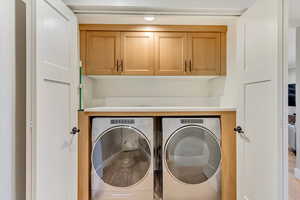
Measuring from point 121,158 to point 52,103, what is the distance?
2.83 ft

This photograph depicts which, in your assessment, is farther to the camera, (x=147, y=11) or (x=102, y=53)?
(x=102, y=53)

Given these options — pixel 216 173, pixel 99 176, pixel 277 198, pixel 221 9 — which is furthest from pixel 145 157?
pixel 221 9

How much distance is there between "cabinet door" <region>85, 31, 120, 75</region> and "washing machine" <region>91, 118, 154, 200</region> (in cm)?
63

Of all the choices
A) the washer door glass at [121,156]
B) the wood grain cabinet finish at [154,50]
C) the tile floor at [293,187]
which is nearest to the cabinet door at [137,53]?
the wood grain cabinet finish at [154,50]

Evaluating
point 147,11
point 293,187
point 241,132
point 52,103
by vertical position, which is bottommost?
point 293,187

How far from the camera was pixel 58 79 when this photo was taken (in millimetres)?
1447

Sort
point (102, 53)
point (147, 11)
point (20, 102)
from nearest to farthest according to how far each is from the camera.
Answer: point (20, 102) → point (147, 11) → point (102, 53)

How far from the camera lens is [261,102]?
57.1 inches

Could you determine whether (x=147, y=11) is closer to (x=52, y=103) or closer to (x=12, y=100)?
(x=52, y=103)

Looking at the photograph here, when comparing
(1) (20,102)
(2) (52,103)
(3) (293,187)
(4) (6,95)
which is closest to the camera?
(4) (6,95)

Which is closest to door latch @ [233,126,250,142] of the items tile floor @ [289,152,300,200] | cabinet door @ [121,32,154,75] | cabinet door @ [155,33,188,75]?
cabinet door @ [155,33,188,75]

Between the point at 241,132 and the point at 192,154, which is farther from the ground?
the point at 241,132

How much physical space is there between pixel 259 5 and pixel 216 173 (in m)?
1.54

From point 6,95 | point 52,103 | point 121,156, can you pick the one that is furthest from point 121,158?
point 6,95
